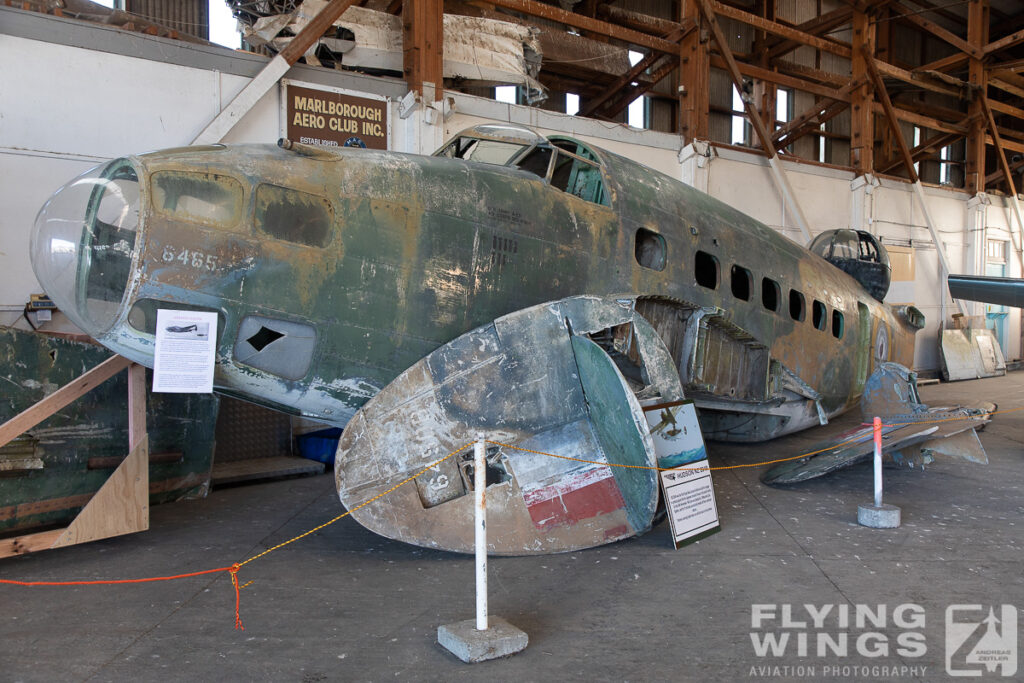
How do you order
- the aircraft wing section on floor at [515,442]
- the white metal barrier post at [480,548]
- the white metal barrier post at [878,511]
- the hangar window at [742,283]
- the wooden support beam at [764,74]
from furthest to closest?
1. the wooden support beam at [764,74]
2. the hangar window at [742,283]
3. the white metal barrier post at [878,511]
4. the aircraft wing section on floor at [515,442]
5. the white metal barrier post at [480,548]

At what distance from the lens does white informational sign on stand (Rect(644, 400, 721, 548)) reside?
5051 mm

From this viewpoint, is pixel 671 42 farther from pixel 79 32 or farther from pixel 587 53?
pixel 79 32

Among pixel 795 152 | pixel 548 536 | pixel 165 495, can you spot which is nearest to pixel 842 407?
pixel 548 536

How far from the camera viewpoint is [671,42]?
15023mm

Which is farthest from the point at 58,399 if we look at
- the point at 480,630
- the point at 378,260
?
the point at 480,630

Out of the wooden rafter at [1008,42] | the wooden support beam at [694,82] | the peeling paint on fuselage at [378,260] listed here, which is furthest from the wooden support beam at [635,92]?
the wooden rafter at [1008,42]

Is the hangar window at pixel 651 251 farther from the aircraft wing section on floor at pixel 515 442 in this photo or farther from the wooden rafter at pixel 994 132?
the wooden rafter at pixel 994 132

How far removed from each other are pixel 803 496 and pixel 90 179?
705cm

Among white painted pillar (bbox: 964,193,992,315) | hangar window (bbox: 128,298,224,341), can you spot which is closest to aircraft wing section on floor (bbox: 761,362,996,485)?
hangar window (bbox: 128,298,224,341)

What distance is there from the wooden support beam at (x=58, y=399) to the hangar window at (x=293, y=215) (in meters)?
2.00

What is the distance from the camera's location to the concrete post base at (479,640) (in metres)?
3.43

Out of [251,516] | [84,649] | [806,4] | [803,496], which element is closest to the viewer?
[84,649]

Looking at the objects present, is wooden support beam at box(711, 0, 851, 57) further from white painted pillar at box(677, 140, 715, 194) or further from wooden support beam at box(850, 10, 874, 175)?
white painted pillar at box(677, 140, 715, 194)

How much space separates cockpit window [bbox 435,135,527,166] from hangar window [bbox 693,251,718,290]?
85.7 inches
